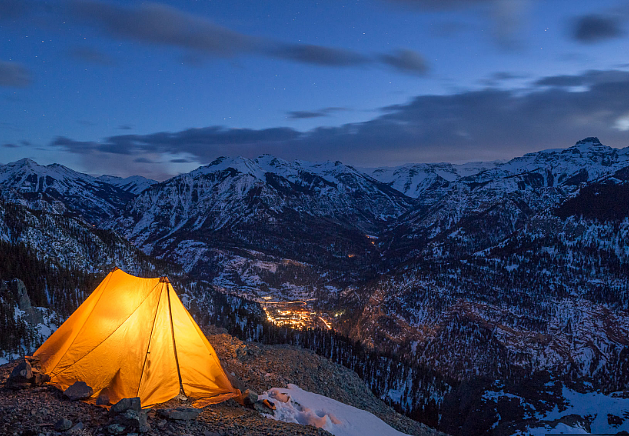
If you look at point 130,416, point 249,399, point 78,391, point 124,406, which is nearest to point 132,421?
point 130,416

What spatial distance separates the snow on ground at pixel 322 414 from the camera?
24348 mm

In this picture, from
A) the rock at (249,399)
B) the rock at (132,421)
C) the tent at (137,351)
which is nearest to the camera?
the rock at (132,421)

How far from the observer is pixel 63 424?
1541 centimetres

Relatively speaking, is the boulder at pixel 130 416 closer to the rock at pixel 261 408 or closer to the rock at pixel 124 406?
the rock at pixel 124 406

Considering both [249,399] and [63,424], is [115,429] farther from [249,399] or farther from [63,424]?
[249,399]

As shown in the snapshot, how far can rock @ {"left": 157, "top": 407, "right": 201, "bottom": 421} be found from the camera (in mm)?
18125

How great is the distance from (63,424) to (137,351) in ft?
22.4

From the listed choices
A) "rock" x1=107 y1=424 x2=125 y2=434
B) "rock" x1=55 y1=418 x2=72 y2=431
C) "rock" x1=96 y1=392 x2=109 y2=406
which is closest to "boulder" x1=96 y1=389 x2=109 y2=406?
"rock" x1=96 y1=392 x2=109 y2=406

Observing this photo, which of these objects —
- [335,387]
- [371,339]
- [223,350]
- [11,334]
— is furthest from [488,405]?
[371,339]

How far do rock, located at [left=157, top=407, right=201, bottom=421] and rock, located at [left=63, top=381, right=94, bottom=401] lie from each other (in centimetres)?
410

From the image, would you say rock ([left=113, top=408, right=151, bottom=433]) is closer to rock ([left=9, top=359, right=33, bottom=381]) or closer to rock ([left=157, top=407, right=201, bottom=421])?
rock ([left=157, top=407, right=201, bottom=421])

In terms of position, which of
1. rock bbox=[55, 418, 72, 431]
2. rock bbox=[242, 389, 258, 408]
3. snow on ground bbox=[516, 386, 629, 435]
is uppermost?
rock bbox=[55, 418, 72, 431]

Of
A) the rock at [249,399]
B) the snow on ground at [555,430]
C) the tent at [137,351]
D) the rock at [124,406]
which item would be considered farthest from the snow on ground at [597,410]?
the rock at [124,406]

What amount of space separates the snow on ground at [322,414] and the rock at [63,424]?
441 inches
